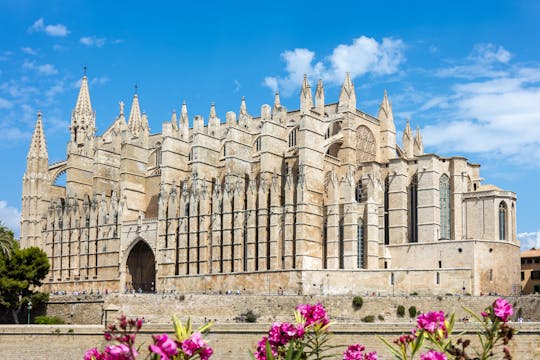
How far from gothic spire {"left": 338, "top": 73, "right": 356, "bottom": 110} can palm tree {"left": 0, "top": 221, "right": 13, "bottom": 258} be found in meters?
24.0

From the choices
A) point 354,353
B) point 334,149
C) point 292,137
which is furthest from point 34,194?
point 354,353

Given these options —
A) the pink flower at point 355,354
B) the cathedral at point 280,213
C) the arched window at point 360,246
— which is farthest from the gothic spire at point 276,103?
the pink flower at point 355,354

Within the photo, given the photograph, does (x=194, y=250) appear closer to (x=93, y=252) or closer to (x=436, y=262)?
(x=93, y=252)

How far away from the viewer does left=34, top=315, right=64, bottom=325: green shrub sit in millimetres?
51719

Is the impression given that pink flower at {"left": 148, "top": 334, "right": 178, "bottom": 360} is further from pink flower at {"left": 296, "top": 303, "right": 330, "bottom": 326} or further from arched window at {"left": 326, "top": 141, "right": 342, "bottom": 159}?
arched window at {"left": 326, "top": 141, "right": 342, "bottom": 159}

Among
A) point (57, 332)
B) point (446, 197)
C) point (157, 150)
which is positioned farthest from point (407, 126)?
point (57, 332)

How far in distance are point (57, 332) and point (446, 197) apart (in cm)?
2502

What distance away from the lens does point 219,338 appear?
3841 cm

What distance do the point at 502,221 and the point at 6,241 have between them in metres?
32.5

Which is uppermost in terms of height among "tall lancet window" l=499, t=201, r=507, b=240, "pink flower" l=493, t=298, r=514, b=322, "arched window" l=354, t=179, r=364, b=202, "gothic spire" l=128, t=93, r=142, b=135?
"gothic spire" l=128, t=93, r=142, b=135

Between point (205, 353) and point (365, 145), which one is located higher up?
point (365, 145)

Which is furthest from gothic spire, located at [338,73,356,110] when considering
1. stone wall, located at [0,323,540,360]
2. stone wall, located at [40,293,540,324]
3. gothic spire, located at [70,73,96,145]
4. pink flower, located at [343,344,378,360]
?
pink flower, located at [343,344,378,360]

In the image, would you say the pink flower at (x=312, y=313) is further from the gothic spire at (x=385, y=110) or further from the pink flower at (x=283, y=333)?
the gothic spire at (x=385, y=110)

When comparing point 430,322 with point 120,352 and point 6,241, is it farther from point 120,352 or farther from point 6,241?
point 6,241
